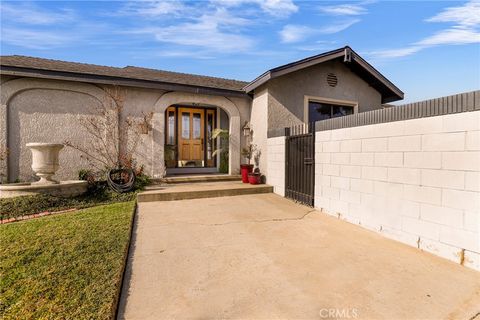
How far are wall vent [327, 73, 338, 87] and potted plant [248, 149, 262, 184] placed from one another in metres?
3.78

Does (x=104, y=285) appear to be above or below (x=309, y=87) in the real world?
below

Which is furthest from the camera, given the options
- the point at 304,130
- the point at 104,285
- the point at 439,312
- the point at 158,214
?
the point at 304,130

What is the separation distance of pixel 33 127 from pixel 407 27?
11.1 metres

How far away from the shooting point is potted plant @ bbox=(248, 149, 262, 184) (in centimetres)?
759

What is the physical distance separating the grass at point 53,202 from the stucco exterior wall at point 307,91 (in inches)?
204

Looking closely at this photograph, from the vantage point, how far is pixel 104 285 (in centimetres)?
218

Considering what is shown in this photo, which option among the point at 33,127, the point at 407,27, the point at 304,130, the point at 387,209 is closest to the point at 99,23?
the point at 33,127

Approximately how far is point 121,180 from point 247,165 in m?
4.06

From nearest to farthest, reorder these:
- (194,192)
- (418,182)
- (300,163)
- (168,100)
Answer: (418,182) < (300,163) < (194,192) < (168,100)

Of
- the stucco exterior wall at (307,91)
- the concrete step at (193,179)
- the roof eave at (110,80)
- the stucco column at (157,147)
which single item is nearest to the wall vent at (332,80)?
the stucco exterior wall at (307,91)

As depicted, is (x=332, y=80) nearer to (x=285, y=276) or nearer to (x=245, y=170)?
(x=245, y=170)

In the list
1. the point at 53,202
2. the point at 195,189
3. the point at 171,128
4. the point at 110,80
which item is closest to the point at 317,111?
the point at 195,189

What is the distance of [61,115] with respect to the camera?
6707mm

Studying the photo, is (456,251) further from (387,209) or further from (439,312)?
(439,312)
